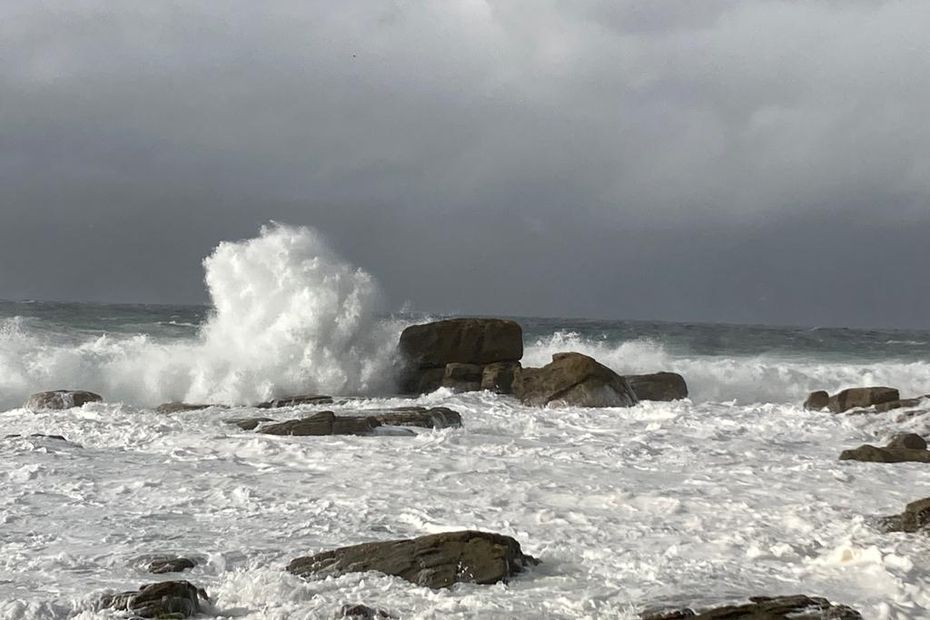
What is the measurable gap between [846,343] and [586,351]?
22499 mm

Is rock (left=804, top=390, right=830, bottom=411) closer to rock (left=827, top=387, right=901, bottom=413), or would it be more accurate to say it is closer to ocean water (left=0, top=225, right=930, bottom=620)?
rock (left=827, top=387, right=901, bottom=413)

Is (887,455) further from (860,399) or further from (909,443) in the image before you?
(860,399)

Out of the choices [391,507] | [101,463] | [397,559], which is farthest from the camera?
[101,463]

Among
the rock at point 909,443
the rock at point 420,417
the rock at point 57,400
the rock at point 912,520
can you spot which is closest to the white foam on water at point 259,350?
the rock at point 57,400

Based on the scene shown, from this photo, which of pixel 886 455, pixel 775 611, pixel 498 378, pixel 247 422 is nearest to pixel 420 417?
pixel 247 422

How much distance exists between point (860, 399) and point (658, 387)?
3.65 meters

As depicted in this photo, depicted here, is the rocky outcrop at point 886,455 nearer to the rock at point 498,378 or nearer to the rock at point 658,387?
the rock at point 658,387

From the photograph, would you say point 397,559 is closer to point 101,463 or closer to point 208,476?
point 208,476

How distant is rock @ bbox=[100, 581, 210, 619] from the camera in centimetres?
540

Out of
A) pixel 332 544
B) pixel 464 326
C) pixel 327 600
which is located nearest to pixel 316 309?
pixel 464 326

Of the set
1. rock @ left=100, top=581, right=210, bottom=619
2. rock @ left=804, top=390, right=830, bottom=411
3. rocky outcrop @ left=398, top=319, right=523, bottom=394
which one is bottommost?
rock @ left=100, top=581, right=210, bottom=619

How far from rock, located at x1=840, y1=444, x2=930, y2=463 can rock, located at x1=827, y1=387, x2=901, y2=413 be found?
5.46m

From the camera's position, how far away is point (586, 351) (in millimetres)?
28312

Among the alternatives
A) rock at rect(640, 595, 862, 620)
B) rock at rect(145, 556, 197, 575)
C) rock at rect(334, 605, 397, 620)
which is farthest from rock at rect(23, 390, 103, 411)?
rock at rect(640, 595, 862, 620)
